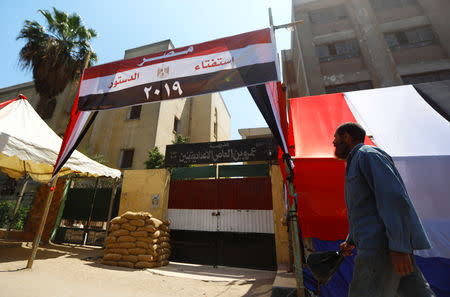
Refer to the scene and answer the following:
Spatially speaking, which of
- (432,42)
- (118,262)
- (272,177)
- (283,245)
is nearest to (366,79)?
(432,42)

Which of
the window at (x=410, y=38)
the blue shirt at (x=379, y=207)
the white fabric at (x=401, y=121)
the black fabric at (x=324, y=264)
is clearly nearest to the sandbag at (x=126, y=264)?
the black fabric at (x=324, y=264)

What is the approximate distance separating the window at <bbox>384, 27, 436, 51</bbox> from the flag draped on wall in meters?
13.4

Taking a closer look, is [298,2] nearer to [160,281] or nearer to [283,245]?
[283,245]

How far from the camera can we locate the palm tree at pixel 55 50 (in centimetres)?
1169

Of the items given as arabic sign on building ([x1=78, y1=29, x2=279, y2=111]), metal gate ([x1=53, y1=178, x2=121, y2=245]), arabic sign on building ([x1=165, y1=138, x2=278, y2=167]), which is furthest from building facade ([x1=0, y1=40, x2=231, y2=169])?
arabic sign on building ([x1=78, y1=29, x2=279, y2=111])

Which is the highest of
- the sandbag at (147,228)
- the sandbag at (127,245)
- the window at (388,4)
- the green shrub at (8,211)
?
the window at (388,4)

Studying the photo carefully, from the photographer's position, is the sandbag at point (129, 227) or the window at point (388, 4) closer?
the sandbag at point (129, 227)

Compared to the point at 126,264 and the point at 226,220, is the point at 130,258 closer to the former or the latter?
the point at 126,264

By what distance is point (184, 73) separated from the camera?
394 centimetres

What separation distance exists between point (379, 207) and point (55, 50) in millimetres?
Answer: 16758

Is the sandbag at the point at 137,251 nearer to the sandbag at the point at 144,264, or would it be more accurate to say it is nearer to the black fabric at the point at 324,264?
the sandbag at the point at 144,264

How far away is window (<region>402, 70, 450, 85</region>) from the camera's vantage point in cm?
1040

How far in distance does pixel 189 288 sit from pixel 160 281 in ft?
2.34

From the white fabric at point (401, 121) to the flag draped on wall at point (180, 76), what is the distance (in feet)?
5.35
